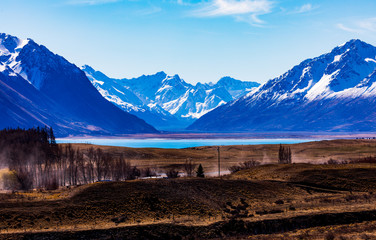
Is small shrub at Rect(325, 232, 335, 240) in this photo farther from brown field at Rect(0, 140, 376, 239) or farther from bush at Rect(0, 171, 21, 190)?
bush at Rect(0, 171, 21, 190)

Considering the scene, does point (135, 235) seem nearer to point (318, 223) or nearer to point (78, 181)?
point (318, 223)

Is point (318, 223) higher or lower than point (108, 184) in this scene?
lower

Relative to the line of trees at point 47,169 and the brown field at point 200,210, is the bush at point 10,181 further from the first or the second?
the brown field at point 200,210

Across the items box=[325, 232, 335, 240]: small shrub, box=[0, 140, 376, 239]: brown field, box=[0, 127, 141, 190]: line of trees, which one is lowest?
box=[325, 232, 335, 240]: small shrub

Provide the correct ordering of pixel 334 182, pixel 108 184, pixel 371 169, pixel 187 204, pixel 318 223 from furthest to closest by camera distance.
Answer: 1. pixel 371 169
2. pixel 334 182
3. pixel 108 184
4. pixel 187 204
5. pixel 318 223

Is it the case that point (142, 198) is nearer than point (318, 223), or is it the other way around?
point (318, 223)

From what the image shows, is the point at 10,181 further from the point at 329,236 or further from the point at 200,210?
the point at 329,236

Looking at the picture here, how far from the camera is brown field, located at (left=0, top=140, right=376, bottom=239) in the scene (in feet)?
180

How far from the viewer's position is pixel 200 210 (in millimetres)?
65438

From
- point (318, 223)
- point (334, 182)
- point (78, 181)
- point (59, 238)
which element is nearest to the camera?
point (59, 238)

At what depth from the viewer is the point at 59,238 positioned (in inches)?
2067

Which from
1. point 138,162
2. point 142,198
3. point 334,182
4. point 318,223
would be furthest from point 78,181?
point 318,223

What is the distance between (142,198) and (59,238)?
1731 centimetres

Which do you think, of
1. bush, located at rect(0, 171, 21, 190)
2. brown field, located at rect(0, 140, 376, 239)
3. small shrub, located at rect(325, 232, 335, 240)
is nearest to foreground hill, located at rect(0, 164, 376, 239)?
brown field, located at rect(0, 140, 376, 239)
